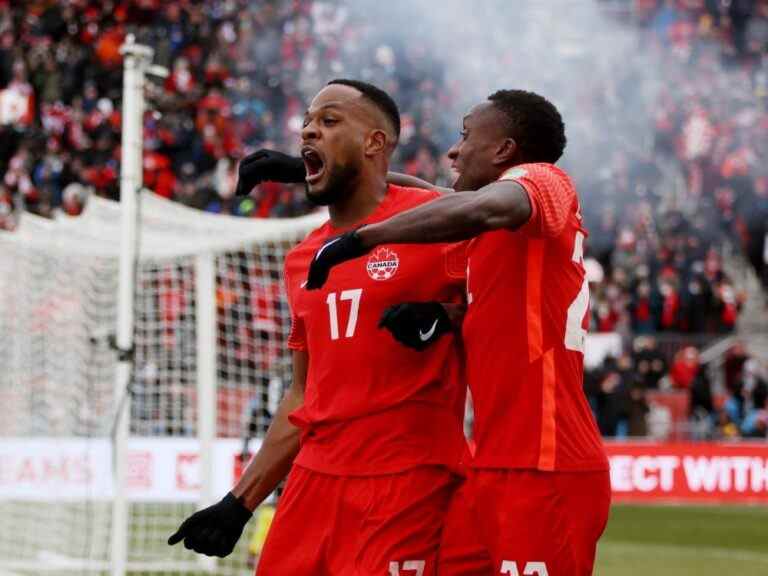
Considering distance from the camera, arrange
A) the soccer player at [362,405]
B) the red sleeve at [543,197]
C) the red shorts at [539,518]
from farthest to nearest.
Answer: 1. the soccer player at [362,405]
2. the red shorts at [539,518]
3. the red sleeve at [543,197]

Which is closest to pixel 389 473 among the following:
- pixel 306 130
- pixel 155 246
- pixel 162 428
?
pixel 306 130

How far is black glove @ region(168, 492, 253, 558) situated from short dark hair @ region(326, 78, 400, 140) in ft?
4.13

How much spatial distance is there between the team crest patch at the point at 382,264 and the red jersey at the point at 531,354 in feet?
0.95

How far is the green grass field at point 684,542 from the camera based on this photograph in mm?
11875

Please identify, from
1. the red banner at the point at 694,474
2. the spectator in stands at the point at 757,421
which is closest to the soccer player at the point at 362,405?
the red banner at the point at 694,474

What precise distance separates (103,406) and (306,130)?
835cm

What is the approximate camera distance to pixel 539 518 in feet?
13.5

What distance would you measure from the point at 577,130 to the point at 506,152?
21.7m

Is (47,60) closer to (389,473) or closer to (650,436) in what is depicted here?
(650,436)

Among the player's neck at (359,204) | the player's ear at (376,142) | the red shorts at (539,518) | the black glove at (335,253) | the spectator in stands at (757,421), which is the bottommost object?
the spectator in stands at (757,421)

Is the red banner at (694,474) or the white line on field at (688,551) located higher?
the red banner at (694,474)

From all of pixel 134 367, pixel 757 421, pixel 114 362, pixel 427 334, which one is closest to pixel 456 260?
pixel 427 334

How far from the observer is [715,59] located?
27.1m

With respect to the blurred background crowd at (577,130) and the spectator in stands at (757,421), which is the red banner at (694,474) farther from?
the spectator in stands at (757,421)
